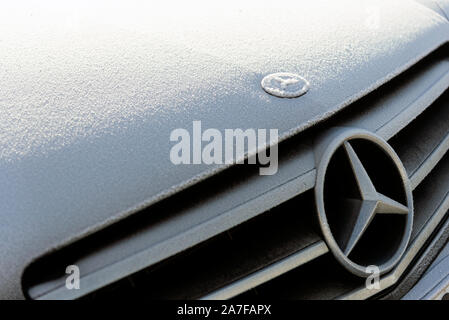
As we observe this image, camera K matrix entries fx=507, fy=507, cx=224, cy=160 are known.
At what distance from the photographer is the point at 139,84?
1242mm

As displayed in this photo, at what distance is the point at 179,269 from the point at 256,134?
0.35 m

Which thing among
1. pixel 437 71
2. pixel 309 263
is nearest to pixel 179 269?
pixel 309 263

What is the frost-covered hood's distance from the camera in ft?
3.37

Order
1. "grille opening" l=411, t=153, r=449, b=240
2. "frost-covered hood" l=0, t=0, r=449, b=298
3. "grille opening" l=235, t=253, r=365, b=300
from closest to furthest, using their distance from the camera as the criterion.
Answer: "frost-covered hood" l=0, t=0, r=449, b=298
"grille opening" l=235, t=253, r=365, b=300
"grille opening" l=411, t=153, r=449, b=240

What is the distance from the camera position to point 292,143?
124cm

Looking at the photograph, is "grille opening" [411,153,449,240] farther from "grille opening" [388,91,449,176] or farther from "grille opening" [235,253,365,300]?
"grille opening" [235,253,365,300]

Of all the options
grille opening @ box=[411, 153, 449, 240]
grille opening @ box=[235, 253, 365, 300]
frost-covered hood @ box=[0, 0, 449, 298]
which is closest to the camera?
frost-covered hood @ box=[0, 0, 449, 298]

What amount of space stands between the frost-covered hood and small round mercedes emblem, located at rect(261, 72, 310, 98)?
0.06 feet

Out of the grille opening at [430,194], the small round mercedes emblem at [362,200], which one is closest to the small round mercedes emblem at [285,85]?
the small round mercedes emblem at [362,200]

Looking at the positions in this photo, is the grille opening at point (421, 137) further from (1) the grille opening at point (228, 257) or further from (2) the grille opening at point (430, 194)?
(1) the grille opening at point (228, 257)

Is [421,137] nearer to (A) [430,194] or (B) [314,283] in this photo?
(A) [430,194]

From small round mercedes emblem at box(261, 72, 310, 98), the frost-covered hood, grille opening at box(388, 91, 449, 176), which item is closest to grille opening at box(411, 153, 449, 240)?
grille opening at box(388, 91, 449, 176)
